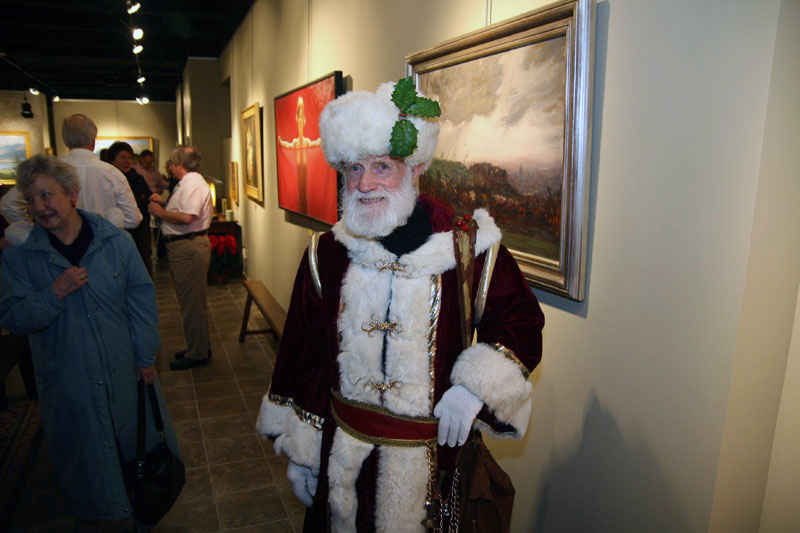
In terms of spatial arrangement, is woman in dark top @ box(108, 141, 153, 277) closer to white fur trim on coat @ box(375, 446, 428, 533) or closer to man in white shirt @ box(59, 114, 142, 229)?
man in white shirt @ box(59, 114, 142, 229)

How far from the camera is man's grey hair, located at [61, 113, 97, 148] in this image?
351 centimetres

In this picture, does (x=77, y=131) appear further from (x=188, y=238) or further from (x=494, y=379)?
(x=494, y=379)

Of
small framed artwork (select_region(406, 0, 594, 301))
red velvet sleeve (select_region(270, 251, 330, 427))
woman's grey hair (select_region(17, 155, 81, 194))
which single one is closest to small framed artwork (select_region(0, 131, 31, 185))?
woman's grey hair (select_region(17, 155, 81, 194))

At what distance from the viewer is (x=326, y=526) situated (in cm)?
165

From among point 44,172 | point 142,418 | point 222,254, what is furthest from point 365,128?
point 222,254

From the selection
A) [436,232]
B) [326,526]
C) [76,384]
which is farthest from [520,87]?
[76,384]

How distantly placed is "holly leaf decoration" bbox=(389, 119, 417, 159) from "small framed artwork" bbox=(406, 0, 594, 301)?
1.68 feet

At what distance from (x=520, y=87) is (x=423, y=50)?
0.72 metres

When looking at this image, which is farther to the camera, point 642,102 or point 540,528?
point 540,528

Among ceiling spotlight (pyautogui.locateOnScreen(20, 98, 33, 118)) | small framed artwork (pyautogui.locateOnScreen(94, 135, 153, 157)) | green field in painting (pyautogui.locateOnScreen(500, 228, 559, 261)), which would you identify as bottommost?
green field in painting (pyautogui.locateOnScreen(500, 228, 559, 261))

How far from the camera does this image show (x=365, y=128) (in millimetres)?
1432

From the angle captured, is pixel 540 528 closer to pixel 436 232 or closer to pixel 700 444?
pixel 700 444

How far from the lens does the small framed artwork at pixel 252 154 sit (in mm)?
6531

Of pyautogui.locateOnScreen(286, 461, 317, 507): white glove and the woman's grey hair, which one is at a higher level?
the woman's grey hair
